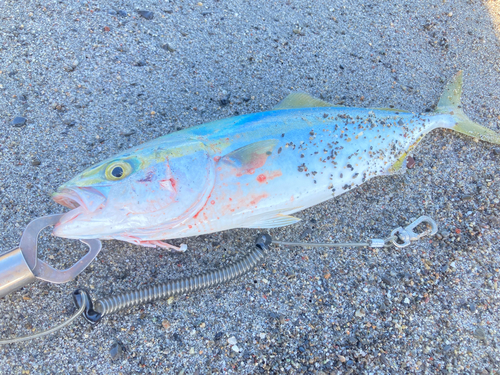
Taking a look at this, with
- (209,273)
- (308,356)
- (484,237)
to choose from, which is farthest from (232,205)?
(484,237)

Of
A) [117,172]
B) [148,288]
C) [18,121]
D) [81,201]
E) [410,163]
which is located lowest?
[148,288]

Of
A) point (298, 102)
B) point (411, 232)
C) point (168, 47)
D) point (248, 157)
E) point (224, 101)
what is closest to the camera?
point (248, 157)

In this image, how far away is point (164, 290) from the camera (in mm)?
1990

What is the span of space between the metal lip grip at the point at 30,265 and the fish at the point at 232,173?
0.20 meters

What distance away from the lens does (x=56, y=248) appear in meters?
2.17

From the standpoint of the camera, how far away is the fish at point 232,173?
1837mm

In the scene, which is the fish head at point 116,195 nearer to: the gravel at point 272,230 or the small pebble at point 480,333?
the gravel at point 272,230

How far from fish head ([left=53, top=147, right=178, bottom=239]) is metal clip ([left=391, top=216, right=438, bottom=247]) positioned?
167cm

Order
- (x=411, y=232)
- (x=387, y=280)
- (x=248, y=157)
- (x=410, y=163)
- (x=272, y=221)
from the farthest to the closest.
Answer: (x=410, y=163)
(x=411, y=232)
(x=387, y=280)
(x=272, y=221)
(x=248, y=157)

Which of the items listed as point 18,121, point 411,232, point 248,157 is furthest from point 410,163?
point 18,121

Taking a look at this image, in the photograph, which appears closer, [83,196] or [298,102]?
[83,196]

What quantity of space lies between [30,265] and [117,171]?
73 cm

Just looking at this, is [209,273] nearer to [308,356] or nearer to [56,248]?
[308,356]

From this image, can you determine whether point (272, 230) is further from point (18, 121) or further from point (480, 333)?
point (18, 121)
